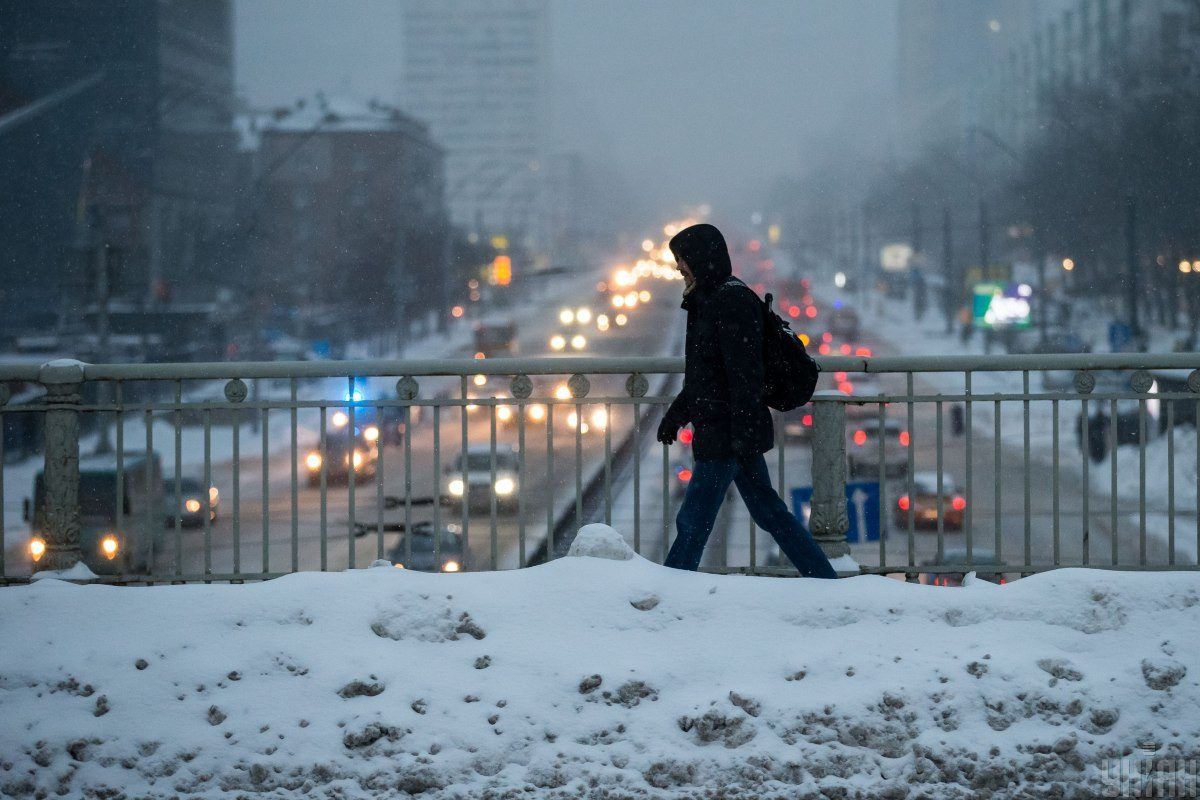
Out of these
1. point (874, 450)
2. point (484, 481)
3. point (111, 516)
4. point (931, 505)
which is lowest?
point (931, 505)

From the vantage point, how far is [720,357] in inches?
243

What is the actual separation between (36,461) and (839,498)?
42975mm

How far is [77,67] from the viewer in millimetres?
74125

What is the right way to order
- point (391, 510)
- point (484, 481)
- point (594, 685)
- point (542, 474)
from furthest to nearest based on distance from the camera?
point (542, 474), point (484, 481), point (391, 510), point (594, 685)

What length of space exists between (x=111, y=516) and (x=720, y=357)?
15.5m

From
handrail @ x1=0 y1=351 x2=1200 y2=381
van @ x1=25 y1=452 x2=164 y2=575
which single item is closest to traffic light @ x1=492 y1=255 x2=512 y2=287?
van @ x1=25 y1=452 x2=164 y2=575

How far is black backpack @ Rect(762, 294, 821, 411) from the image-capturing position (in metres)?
6.20

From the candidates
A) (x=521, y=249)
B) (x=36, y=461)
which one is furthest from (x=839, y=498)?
(x=521, y=249)

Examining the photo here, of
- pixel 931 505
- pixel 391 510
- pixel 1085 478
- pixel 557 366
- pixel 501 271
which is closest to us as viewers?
pixel 557 366

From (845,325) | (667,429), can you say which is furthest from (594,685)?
(845,325)

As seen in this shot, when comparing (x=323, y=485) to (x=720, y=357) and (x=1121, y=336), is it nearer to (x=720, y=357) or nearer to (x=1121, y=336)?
(x=720, y=357)

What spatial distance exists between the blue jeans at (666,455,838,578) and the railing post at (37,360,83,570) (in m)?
2.76

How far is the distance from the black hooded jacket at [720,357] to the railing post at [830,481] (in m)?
0.67

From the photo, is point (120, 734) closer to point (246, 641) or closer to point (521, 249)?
point (246, 641)
